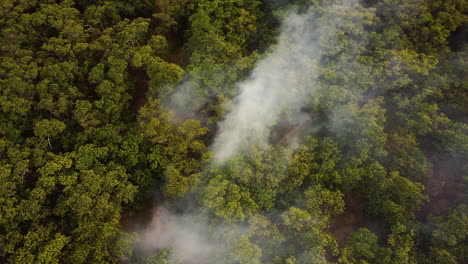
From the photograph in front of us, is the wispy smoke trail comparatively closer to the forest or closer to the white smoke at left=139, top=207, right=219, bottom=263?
the forest

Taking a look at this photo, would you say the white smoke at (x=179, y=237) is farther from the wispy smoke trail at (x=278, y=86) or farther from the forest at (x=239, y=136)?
the wispy smoke trail at (x=278, y=86)

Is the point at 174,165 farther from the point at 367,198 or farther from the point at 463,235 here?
the point at 463,235

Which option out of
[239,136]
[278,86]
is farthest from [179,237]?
[278,86]

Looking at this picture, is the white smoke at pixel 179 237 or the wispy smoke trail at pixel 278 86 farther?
the wispy smoke trail at pixel 278 86

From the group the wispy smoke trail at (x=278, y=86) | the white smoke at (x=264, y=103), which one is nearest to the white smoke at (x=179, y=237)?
the white smoke at (x=264, y=103)

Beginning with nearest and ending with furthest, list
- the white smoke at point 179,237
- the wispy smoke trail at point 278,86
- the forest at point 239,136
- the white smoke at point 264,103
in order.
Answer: the forest at point 239,136 → the white smoke at point 179,237 → the white smoke at point 264,103 → the wispy smoke trail at point 278,86

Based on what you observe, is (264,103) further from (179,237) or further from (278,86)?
(179,237)

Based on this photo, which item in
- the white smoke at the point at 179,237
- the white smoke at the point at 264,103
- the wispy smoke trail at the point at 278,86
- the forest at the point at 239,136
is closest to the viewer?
the forest at the point at 239,136
